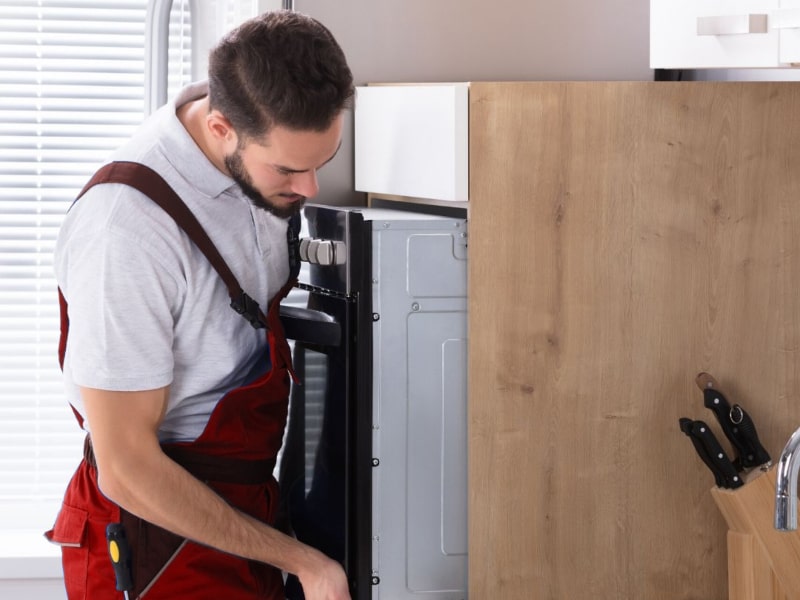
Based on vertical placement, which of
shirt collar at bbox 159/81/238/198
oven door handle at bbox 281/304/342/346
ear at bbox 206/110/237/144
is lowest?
oven door handle at bbox 281/304/342/346

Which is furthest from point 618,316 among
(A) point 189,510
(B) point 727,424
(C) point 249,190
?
(A) point 189,510

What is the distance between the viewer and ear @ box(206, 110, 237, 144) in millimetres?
1366

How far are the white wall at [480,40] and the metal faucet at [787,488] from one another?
1.10 metres

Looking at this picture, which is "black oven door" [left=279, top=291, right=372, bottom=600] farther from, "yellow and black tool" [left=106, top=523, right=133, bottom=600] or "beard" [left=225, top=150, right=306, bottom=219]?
"yellow and black tool" [left=106, top=523, right=133, bottom=600]

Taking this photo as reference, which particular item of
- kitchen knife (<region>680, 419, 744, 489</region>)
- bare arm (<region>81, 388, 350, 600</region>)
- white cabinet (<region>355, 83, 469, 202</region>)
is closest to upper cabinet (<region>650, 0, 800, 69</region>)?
white cabinet (<region>355, 83, 469, 202</region>)

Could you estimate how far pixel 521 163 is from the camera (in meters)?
1.47

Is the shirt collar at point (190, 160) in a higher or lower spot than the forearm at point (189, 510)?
higher

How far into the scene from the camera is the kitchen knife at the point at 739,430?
1449 millimetres

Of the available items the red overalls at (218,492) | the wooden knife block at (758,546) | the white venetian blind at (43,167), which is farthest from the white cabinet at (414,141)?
the white venetian blind at (43,167)

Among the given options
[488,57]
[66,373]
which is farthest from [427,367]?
[488,57]

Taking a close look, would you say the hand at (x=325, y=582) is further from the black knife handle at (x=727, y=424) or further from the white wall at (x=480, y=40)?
the white wall at (x=480, y=40)

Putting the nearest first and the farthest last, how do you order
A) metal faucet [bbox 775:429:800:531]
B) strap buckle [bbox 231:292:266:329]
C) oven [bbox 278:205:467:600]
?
metal faucet [bbox 775:429:800:531]
strap buckle [bbox 231:292:266:329]
oven [bbox 278:205:467:600]

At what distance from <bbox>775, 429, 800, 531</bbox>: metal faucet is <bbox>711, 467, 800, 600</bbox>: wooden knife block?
0.86 feet

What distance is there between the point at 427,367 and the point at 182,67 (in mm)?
1047
